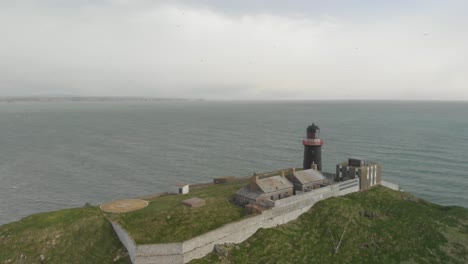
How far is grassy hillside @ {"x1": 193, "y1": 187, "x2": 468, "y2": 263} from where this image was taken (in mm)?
31328

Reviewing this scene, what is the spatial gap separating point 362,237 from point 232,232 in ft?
46.8

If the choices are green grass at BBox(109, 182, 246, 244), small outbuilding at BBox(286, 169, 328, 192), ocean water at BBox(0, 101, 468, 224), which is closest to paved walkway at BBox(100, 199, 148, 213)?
green grass at BBox(109, 182, 246, 244)

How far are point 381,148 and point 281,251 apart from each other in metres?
76.8

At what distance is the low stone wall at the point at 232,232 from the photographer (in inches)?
1087

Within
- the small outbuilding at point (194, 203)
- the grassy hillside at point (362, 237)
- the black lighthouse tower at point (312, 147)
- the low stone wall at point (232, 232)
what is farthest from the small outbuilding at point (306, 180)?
the small outbuilding at point (194, 203)

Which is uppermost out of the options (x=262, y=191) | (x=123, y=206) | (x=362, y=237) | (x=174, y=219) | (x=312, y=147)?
(x=312, y=147)

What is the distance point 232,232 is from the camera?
103 ft

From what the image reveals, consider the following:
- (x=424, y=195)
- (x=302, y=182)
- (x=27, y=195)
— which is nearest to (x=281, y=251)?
(x=302, y=182)

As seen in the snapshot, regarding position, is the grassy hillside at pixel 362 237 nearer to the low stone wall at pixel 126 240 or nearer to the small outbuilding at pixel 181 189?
the low stone wall at pixel 126 240

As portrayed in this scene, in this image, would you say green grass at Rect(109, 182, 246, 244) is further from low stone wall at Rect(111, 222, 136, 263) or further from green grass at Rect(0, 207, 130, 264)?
green grass at Rect(0, 207, 130, 264)

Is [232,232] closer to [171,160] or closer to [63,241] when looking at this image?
[63,241]

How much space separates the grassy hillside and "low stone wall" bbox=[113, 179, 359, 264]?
75 centimetres

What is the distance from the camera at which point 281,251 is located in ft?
102

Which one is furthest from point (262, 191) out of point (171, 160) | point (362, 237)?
point (171, 160)
